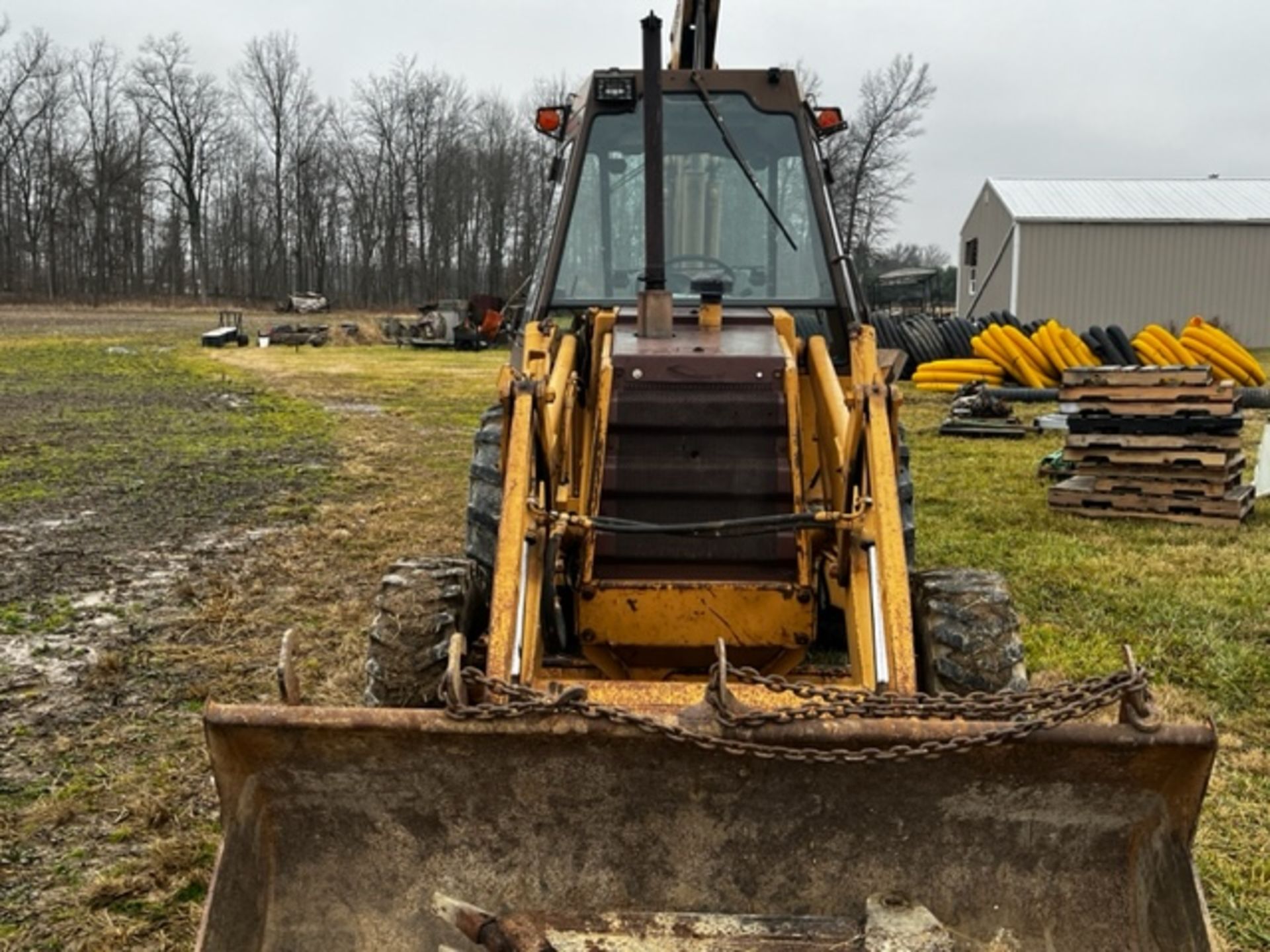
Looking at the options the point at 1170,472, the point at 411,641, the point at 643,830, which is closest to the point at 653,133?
the point at 411,641

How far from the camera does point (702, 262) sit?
5.36 m

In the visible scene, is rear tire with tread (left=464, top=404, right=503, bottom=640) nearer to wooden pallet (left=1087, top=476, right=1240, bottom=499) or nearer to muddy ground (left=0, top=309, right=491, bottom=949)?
muddy ground (left=0, top=309, right=491, bottom=949)

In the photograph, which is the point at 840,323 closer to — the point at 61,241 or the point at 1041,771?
the point at 1041,771

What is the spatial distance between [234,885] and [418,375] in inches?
856

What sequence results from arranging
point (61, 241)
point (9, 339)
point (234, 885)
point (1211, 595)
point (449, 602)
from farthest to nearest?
point (61, 241)
point (9, 339)
point (1211, 595)
point (449, 602)
point (234, 885)

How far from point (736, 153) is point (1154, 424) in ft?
17.7

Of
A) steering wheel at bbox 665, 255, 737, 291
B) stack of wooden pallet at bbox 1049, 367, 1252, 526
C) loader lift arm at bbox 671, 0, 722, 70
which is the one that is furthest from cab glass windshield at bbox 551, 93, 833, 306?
stack of wooden pallet at bbox 1049, 367, 1252, 526

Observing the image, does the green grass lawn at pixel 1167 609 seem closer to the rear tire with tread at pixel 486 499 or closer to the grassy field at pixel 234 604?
the grassy field at pixel 234 604

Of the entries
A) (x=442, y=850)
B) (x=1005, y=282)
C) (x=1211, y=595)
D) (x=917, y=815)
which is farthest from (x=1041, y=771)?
(x=1005, y=282)

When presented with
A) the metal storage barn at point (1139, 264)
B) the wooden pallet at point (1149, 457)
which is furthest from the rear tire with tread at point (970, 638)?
the metal storage barn at point (1139, 264)

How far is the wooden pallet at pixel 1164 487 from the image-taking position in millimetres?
8883

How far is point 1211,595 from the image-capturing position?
22.5 feet

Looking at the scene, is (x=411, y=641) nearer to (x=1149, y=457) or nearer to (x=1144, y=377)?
(x=1149, y=457)

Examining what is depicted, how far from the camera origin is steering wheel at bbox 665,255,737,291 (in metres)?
5.34
